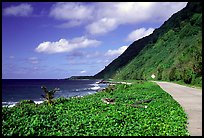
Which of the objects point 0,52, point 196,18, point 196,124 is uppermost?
point 196,18

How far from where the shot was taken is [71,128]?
12492 millimetres

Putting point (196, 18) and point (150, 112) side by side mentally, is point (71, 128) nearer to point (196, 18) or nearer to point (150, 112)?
point (150, 112)

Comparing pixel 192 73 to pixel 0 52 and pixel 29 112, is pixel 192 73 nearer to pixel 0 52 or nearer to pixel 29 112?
pixel 29 112

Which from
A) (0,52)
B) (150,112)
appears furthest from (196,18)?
(0,52)

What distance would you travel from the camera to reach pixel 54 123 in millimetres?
13297

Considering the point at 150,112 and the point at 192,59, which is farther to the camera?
the point at 192,59

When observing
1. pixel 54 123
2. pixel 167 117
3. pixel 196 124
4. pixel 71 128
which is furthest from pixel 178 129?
pixel 54 123

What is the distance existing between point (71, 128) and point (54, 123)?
3.78 ft

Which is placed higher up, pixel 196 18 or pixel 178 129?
pixel 196 18

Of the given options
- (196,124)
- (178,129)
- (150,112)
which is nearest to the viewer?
(178,129)

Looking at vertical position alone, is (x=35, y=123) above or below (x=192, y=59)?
below

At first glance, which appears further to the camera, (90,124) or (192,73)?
(192,73)

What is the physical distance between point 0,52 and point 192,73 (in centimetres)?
4567

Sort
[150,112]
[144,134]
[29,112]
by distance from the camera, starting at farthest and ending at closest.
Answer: [150,112]
[29,112]
[144,134]
